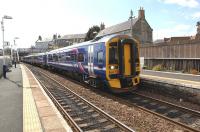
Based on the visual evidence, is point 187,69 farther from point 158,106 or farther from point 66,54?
point 158,106

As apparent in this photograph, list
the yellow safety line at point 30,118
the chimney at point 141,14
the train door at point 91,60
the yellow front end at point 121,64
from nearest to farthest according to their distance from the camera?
the yellow safety line at point 30,118 → the yellow front end at point 121,64 → the train door at point 91,60 → the chimney at point 141,14

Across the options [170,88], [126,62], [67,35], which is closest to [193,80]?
[170,88]

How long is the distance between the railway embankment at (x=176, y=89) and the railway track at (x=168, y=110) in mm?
1520

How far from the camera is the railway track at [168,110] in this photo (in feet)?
31.9

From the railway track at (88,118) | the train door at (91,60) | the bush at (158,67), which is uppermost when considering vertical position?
the train door at (91,60)

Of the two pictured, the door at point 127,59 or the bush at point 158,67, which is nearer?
the door at point 127,59

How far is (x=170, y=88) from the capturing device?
1545cm

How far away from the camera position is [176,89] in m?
15.0

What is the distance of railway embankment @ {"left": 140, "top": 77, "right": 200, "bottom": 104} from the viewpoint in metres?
13.7

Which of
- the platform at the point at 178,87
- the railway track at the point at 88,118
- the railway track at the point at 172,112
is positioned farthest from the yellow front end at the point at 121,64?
the railway track at the point at 88,118

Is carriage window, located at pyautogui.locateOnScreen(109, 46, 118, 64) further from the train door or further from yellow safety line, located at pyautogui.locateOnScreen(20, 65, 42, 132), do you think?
yellow safety line, located at pyautogui.locateOnScreen(20, 65, 42, 132)

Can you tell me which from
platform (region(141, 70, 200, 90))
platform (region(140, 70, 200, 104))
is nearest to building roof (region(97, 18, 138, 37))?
platform (region(141, 70, 200, 90))

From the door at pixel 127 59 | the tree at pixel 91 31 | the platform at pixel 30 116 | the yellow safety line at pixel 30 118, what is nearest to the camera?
the yellow safety line at pixel 30 118

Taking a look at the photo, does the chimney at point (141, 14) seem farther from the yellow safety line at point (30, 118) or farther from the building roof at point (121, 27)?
the yellow safety line at point (30, 118)
